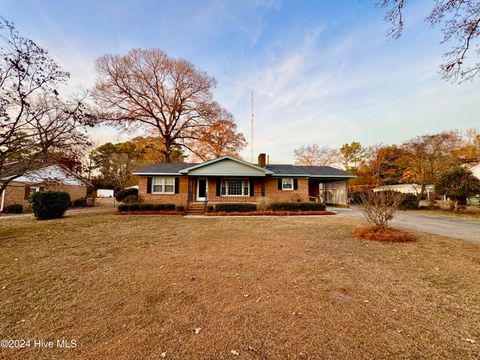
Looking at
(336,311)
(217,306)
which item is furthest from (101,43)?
(336,311)

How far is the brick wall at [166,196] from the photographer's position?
57.3ft

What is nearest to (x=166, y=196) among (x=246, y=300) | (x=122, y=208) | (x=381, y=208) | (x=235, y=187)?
(x=122, y=208)

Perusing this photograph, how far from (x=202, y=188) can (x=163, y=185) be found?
11.1ft

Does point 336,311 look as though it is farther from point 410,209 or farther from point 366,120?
point 410,209

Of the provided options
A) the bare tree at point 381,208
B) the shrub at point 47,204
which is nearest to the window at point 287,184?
the bare tree at point 381,208

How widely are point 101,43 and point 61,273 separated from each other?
11599 mm

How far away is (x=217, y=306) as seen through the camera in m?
3.08

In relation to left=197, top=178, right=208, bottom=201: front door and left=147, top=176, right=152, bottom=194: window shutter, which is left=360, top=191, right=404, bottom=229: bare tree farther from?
left=147, top=176, right=152, bottom=194: window shutter

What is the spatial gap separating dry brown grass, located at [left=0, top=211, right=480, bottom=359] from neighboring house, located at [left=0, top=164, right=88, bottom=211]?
3189 mm

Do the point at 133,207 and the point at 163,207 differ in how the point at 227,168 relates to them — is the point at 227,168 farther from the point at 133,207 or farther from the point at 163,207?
the point at 133,207

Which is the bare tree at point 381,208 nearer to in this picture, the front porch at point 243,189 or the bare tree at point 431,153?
the front porch at point 243,189

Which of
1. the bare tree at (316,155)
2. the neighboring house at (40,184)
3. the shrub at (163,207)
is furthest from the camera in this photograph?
the bare tree at (316,155)

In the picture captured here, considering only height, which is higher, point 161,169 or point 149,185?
point 161,169

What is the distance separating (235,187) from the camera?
60.4 feet
